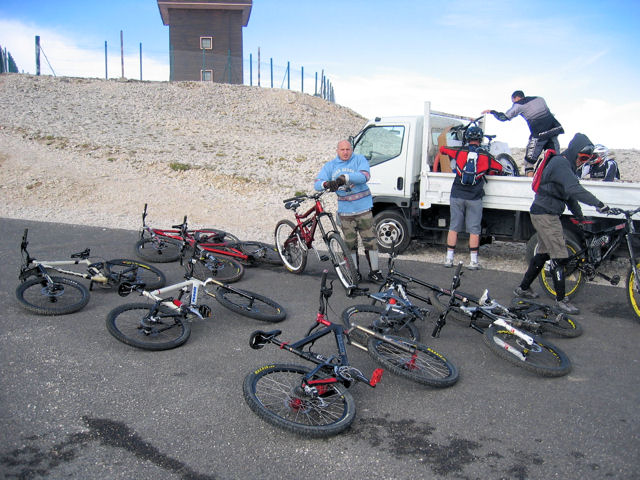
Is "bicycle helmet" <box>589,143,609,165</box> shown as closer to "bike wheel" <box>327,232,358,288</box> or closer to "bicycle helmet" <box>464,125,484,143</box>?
"bicycle helmet" <box>464,125,484,143</box>

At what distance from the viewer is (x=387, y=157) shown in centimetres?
965

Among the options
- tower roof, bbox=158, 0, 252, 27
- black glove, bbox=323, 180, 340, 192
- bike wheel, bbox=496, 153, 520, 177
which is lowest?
black glove, bbox=323, 180, 340, 192

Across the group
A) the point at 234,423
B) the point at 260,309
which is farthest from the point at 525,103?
the point at 234,423

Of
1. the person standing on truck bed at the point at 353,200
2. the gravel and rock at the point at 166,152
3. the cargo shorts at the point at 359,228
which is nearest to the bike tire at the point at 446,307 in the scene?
the person standing on truck bed at the point at 353,200

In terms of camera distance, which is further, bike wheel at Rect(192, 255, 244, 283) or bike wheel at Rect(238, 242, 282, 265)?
bike wheel at Rect(238, 242, 282, 265)

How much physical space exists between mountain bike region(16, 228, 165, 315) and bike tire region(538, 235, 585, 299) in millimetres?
5127

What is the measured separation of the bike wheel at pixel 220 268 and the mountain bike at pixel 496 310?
260 centimetres

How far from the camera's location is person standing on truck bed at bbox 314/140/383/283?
7473 millimetres

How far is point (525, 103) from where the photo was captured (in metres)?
9.15

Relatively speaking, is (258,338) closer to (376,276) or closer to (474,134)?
(376,276)

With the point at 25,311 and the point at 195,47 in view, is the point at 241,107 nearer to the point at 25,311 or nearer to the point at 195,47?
the point at 195,47

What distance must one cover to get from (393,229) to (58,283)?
5673 mm

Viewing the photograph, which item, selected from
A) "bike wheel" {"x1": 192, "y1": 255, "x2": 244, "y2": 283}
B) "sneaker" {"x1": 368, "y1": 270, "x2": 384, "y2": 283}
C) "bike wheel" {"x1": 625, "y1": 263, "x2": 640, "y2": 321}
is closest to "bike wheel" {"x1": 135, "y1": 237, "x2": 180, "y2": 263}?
"bike wheel" {"x1": 192, "y1": 255, "x2": 244, "y2": 283}

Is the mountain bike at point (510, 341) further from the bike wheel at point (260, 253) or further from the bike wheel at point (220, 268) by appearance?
the bike wheel at point (260, 253)
